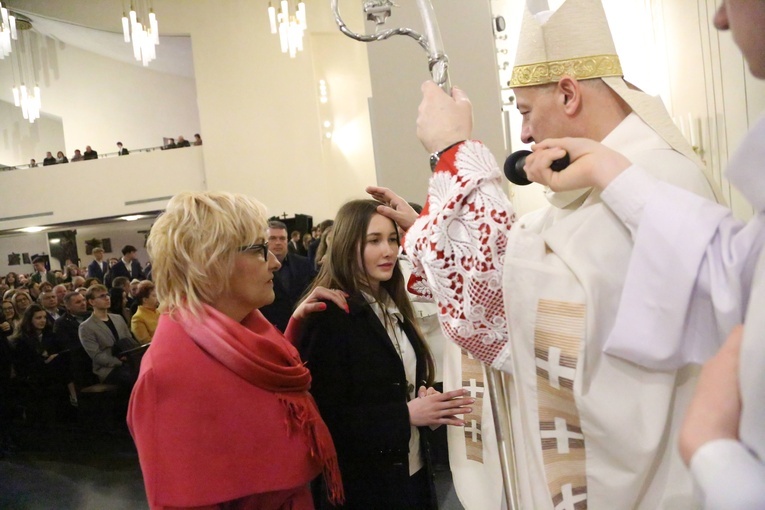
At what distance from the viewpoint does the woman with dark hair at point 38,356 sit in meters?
6.43

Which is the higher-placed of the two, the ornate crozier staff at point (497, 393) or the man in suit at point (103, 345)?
the ornate crozier staff at point (497, 393)

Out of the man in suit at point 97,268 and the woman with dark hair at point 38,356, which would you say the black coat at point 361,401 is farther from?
the man in suit at point 97,268

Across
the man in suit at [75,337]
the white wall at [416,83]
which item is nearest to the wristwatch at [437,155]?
the white wall at [416,83]

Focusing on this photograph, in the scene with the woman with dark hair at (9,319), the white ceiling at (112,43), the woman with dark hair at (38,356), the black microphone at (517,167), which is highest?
the white ceiling at (112,43)

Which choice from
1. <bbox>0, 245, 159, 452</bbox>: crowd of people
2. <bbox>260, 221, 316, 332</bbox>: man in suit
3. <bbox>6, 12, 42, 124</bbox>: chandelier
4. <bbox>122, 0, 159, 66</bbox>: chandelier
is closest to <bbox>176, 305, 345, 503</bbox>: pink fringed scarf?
<bbox>260, 221, 316, 332</bbox>: man in suit

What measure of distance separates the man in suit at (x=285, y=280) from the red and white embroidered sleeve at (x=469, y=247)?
10.5 feet

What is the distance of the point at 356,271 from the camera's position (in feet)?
7.55

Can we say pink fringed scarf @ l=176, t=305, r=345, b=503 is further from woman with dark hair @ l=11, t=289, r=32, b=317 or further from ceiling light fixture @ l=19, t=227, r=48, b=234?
ceiling light fixture @ l=19, t=227, r=48, b=234

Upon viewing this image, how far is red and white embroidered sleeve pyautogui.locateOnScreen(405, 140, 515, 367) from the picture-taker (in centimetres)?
122

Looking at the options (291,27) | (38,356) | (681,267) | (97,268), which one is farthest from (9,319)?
(291,27)

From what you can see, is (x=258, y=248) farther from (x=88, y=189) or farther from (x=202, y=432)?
(x=88, y=189)

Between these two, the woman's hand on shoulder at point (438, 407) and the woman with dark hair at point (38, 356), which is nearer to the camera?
the woman's hand on shoulder at point (438, 407)

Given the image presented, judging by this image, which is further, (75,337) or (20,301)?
(20,301)

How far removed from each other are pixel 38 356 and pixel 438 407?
583 cm
